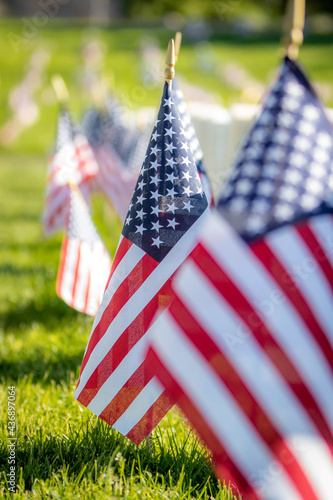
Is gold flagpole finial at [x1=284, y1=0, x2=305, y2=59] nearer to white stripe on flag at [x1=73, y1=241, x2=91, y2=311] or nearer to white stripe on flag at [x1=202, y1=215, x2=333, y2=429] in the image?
white stripe on flag at [x1=202, y1=215, x2=333, y2=429]

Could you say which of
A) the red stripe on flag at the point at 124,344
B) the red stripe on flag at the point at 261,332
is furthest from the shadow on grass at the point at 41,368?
the red stripe on flag at the point at 261,332

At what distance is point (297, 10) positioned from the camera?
255 centimetres

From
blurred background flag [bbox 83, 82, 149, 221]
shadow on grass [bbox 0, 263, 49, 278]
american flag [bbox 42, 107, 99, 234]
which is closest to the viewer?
american flag [bbox 42, 107, 99, 234]

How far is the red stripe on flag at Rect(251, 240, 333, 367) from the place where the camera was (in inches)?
89.0

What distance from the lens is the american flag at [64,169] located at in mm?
5547

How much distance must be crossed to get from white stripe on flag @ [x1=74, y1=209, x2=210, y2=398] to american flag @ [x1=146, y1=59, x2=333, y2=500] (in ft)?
1.26

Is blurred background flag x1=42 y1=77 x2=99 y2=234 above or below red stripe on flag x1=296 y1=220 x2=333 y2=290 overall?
above

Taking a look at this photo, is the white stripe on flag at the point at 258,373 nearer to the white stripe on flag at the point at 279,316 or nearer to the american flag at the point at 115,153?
the white stripe on flag at the point at 279,316

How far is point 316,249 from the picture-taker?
2307 millimetres

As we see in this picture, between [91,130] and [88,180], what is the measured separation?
1593 millimetres

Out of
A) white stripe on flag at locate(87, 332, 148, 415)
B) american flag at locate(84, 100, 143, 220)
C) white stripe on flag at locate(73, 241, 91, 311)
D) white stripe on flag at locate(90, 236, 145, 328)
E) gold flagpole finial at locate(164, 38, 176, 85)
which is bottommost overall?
white stripe on flag at locate(87, 332, 148, 415)

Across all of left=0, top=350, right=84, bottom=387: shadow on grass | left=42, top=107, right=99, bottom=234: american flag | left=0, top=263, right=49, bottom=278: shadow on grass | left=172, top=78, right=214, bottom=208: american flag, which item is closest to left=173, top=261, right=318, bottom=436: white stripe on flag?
left=172, top=78, right=214, bottom=208: american flag

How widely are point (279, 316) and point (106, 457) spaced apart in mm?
1060

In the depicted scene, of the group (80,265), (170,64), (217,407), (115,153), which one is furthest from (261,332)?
(115,153)
